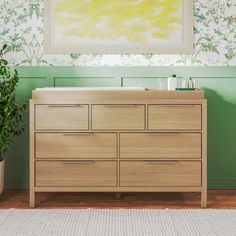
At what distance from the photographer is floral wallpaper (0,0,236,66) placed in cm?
396

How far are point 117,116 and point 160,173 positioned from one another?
49 centimetres

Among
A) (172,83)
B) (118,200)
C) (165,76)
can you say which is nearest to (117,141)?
(118,200)

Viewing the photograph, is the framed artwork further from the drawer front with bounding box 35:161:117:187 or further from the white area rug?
the white area rug

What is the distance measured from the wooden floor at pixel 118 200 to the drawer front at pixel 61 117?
58 centimetres

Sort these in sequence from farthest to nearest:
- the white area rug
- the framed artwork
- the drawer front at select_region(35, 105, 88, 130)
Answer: the framed artwork < the drawer front at select_region(35, 105, 88, 130) < the white area rug

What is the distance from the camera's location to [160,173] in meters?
3.46

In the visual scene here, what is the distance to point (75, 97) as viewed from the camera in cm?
344

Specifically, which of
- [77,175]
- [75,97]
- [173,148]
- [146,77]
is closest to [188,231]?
[173,148]

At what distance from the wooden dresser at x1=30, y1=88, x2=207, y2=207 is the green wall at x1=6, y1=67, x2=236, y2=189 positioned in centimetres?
54

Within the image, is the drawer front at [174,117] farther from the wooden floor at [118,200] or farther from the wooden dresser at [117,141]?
the wooden floor at [118,200]

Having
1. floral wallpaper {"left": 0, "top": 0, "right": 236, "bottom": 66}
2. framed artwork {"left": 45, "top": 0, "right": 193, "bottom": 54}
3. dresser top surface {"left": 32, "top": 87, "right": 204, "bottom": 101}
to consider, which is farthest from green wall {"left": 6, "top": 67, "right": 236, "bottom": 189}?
Result: dresser top surface {"left": 32, "top": 87, "right": 204, "bottom": 101}

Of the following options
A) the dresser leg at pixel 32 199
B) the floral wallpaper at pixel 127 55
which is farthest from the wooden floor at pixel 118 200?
the floral wallpaper at pixel 127 55

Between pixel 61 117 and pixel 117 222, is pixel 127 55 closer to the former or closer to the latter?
pixel 61 117

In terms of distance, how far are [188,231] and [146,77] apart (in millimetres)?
1432
